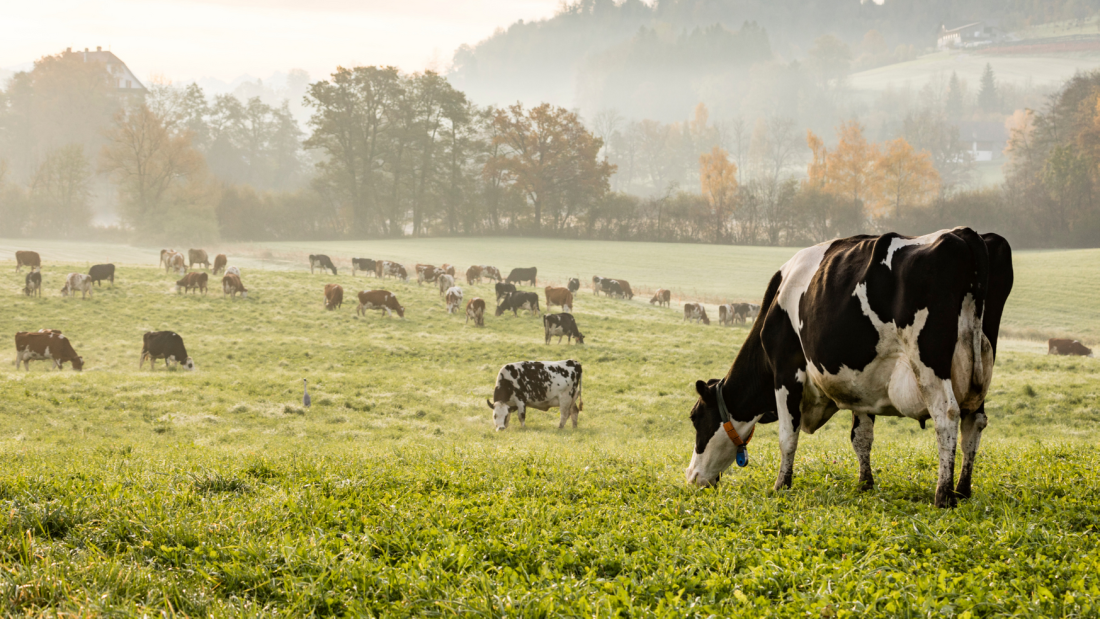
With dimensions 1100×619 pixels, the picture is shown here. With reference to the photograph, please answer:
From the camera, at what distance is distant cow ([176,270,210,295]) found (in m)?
32.4

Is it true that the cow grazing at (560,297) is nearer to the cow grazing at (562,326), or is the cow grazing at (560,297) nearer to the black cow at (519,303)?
the black cow at (519,303)

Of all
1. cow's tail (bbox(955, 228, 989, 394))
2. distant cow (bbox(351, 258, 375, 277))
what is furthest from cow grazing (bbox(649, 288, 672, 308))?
cow's tail (bbox(955, 228, 989, 394))

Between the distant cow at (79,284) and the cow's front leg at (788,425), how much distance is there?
110ft

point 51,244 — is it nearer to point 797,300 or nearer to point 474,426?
point 474,426

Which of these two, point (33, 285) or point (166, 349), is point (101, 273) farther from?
point (166, 349)

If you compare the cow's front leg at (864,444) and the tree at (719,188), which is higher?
the tree at (719,188)

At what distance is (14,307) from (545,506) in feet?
101

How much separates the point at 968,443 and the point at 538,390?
1076cm

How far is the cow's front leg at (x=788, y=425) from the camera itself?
20.0ft

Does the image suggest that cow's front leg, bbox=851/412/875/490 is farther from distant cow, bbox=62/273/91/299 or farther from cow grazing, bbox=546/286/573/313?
distant cow, bbox=62/273/91/299

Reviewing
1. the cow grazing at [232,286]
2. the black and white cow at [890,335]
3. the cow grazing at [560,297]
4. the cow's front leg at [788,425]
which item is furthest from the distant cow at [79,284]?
the cow's front leg at [788,425]

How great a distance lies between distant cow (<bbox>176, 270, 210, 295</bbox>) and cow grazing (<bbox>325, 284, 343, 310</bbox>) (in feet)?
21.5

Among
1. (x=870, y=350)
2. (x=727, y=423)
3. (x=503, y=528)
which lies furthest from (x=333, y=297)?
(x=870, y=350)

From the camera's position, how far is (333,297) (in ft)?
104
